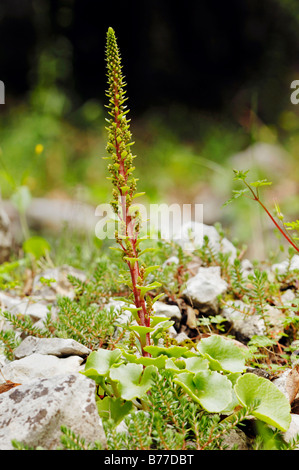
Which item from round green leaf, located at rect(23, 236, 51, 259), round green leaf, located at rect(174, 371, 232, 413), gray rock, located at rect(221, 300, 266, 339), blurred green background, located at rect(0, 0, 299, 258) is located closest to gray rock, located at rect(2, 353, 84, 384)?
round green leaf, located at rect(174, 371, 232, 413)

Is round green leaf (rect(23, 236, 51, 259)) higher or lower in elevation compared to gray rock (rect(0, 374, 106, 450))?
higher

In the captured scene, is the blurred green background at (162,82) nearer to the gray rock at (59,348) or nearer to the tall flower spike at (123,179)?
the gray rock at (59,348)

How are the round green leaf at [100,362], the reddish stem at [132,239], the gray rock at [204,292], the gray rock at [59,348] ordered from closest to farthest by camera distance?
the round green leaf at [100,362] < the reddish stem at [132,239] < the gray rock at [59,348] < the gray rock at [204,292]

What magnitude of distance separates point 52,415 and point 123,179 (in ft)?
2.25

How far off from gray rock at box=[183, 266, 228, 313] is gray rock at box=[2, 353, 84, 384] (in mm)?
619

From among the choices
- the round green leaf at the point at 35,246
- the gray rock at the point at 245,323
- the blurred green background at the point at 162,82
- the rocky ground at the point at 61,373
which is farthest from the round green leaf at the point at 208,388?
the blurred green background at the point at 162,82

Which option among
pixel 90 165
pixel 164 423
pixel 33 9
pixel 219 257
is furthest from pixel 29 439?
pixel 33 9

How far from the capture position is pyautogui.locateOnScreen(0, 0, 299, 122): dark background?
844 cm

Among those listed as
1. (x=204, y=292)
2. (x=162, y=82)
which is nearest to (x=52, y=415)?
(x=204, y=292)

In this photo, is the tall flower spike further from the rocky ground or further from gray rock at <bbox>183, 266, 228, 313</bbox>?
gray rock at <bbox>183, 266, 228, 313</bbox>

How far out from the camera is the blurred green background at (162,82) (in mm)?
7082

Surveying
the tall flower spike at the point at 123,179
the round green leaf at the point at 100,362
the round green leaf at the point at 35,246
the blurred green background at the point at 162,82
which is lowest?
the round green leaf at the point at 100,362

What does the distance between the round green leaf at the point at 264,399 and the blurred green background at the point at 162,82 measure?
225 inches

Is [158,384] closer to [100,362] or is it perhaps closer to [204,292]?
[100,362]
